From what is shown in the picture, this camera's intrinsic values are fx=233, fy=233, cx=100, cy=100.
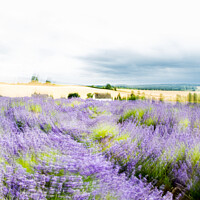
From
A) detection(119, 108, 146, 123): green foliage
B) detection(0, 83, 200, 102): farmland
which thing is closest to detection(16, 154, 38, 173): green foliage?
detection(119, 108, 146, 123): green foliage

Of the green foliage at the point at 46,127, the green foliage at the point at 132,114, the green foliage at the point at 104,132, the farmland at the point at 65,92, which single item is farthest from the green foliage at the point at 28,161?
the farmland at the point at 65,92

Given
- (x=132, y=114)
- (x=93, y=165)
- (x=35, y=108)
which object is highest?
(x=35, y=108)

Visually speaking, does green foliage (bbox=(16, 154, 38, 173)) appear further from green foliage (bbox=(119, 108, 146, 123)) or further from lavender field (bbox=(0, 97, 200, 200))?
green foliage (bbox=(119, 108, 146, 123))

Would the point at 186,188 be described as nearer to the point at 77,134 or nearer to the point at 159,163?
the point at 159,163

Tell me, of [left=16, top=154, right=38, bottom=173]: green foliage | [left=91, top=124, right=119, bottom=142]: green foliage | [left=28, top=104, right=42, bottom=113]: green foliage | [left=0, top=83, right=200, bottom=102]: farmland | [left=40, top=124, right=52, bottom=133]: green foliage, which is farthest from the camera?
[left=0, top=83, right=200, bottom=102]: farmland

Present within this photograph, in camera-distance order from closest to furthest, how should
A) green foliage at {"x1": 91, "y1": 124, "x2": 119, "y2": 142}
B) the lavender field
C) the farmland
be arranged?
the lavender field, green foliage at {"x1": 91, "y1": 124, "x2": 119, "y2": 142}, the farmland

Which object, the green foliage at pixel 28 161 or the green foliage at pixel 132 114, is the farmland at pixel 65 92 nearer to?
the green foliage at pixel 132 114

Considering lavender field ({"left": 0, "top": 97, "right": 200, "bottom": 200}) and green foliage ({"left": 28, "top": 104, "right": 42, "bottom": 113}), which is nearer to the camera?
lavender field ({"left": 0, "top": 97, "right": 200, "bottom": 200})

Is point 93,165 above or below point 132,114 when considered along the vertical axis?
below

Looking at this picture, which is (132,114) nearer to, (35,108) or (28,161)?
(35,108)

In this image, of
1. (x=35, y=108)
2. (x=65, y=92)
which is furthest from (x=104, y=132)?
(x=65, y=92)

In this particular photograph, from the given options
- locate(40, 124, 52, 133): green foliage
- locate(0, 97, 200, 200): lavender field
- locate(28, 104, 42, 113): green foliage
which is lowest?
locate(0, 97, 200, 200): lavender field

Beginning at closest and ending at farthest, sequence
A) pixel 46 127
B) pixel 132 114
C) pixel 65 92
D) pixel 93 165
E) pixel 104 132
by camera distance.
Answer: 1. pixel 93 165
2. pixel 104 132
3. pixel 46 127
4. pixel 132 114
5. pixel 65 92

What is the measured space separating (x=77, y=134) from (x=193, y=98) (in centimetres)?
546
